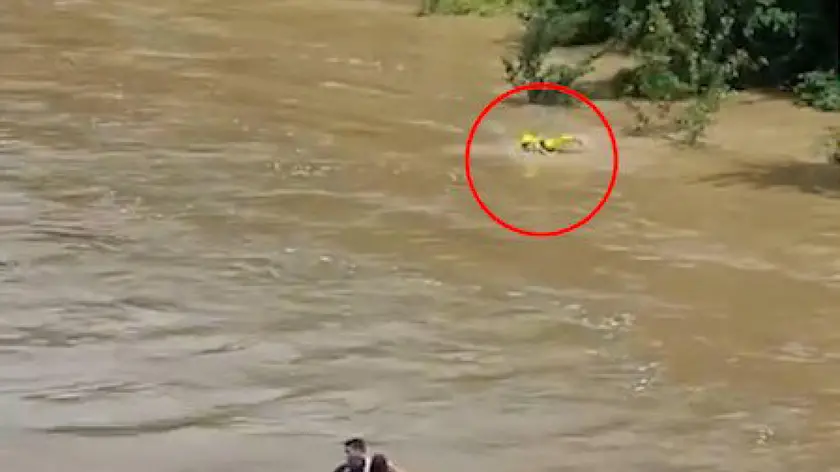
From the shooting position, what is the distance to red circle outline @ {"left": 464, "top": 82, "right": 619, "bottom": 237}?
9172 mm

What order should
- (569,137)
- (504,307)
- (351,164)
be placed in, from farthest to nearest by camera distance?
(569,137) < (351,164) < (504,307)

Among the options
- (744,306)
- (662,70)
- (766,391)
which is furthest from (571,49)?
(766,391)

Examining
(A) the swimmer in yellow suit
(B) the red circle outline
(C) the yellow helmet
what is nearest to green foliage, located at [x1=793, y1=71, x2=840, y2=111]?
(B) the red circle outline

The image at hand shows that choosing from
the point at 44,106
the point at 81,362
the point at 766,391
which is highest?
the point at 44,106

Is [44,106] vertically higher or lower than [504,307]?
higher

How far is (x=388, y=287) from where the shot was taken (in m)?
8.05

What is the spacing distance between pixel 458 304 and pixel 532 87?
5059mm

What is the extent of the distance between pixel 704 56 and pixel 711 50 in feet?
0.25

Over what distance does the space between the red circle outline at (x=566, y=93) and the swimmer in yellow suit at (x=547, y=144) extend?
0.96ft

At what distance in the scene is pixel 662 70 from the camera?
42.3ft

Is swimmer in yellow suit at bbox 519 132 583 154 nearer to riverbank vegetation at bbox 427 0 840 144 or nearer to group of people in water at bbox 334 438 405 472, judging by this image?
riverbank vegetation at bbox 427 0 840 144

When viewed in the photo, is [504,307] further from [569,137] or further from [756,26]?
[756,26]

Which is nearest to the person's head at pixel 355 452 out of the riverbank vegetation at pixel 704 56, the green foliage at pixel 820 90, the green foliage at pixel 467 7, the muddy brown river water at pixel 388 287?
the muddy brown river water at pixel 388 287

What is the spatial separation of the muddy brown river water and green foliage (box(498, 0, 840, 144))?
357 millimetres
